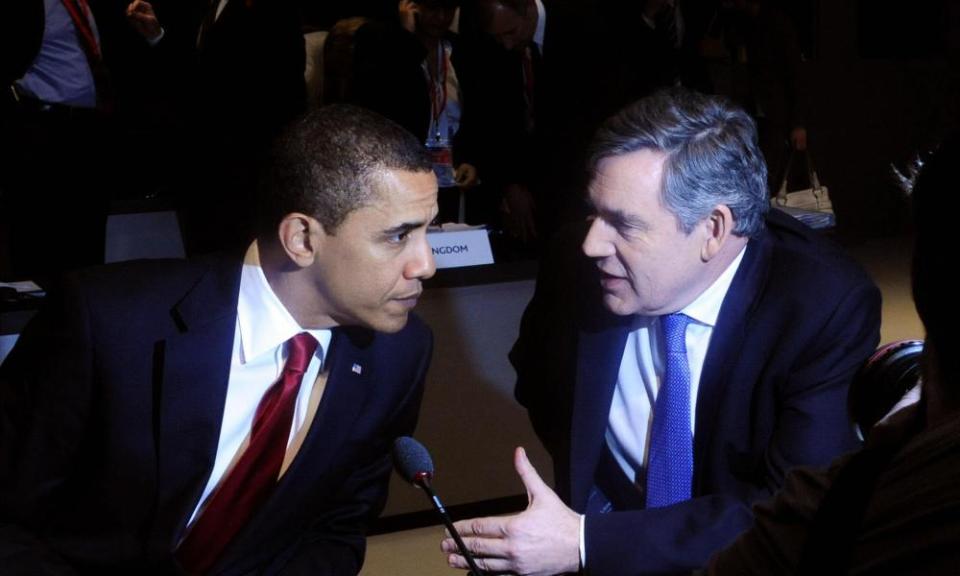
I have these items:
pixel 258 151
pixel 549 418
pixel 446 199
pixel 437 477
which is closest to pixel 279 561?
pixel 549 418

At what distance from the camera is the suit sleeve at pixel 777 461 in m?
1.84

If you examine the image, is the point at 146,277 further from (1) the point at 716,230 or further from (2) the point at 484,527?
(1) the point at 716,230

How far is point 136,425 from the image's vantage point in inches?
73.3

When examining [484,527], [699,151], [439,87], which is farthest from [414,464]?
[439,87]

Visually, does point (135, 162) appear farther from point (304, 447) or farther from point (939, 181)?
point (939, 181)

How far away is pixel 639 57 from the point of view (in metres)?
4.18

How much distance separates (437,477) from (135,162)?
98.4 inches

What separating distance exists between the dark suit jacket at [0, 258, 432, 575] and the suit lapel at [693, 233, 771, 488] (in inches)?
22.8

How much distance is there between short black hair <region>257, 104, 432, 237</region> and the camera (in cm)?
187

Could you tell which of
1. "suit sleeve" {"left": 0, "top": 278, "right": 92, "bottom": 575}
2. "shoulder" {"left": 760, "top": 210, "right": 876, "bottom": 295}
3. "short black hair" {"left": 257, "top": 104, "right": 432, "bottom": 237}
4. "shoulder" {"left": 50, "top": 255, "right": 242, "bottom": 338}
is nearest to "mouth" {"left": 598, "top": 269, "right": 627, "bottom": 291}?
"shoulder" {"left": 760, "top": 210, "right": 876, "bottom": 295}

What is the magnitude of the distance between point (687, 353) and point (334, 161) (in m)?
0.71

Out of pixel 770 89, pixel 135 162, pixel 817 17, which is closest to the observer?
pixel 135 162

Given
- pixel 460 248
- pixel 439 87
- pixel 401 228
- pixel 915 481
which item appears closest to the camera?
pixel 915 481

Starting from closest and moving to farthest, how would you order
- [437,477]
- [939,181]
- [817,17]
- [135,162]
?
1. [939,181]
2. [437,477]
3. [135,162]
4. [817,17]
